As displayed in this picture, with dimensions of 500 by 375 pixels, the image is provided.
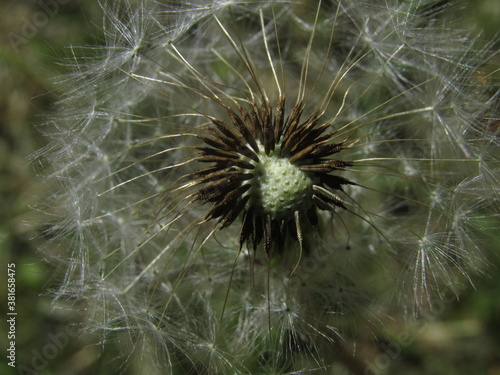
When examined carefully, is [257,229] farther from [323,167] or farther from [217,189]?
[323,167]

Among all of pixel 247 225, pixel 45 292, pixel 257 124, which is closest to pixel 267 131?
pixel 257 124

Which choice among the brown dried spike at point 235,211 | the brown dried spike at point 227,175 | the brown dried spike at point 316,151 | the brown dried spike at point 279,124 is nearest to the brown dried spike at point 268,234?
the brown dried spike at point 235,211

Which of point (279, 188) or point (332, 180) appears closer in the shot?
point (279, 188)

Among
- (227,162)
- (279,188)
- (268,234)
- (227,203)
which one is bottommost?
→ (268,234)

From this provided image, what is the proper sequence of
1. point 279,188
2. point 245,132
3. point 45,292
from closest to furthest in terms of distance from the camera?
point 279,188 < point 245,132 < point 45,292

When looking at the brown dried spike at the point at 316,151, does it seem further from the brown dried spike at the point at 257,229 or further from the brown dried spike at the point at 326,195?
the brown dried spike at the point at 257,229

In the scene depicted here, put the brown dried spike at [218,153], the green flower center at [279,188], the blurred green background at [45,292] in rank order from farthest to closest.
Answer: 1. the blurred green background at [45,292]
2. the brown dried spike at [218,153]
3. the green flower center at [279,188]

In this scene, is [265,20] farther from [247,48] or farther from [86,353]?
[86,353]
